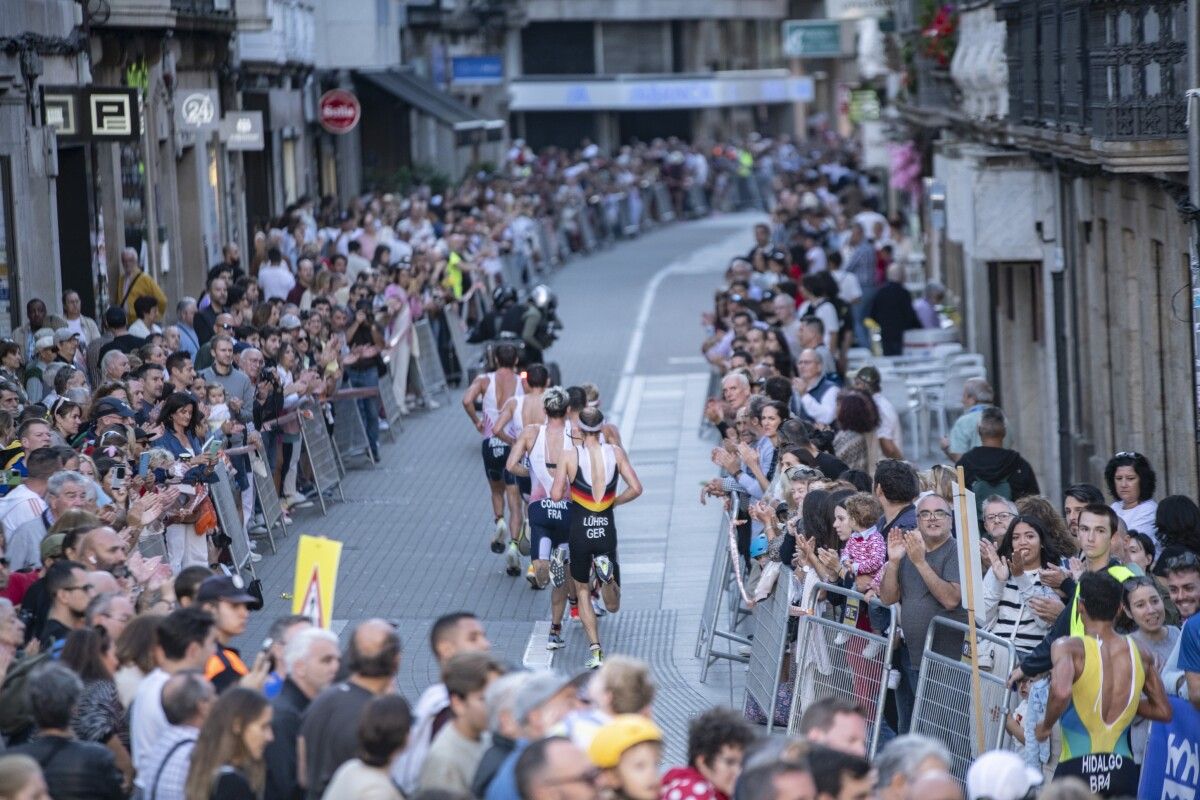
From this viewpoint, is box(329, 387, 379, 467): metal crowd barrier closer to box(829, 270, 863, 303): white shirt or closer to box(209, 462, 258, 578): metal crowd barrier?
box(209, 462, 258, 578): metal crowd barrier

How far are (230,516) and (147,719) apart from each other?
805cm

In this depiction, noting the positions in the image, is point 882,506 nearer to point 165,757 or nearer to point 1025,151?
point 165,757

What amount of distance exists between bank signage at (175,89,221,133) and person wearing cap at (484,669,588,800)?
21.0 m

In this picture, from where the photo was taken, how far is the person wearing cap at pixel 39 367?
1820 cm

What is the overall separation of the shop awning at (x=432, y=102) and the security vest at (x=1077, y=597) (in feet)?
117

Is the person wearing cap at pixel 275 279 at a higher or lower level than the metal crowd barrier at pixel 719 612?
higher

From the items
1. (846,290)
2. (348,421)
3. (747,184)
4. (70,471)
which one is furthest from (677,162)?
(70,471)

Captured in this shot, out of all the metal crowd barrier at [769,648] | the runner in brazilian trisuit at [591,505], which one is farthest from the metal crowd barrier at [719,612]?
the metal crowd barrier at [769,648]

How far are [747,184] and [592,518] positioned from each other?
1967 inches

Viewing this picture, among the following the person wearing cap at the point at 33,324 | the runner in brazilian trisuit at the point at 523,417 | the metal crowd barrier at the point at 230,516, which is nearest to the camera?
the metal crowd barrier at the point at 230,516

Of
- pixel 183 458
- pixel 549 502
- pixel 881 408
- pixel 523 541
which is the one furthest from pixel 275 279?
pixel 549 502

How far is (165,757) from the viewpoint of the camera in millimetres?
8750

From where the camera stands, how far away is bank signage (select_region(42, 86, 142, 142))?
74.5ft

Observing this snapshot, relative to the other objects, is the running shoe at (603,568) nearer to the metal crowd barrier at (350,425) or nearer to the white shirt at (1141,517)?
the white shirt at (1141,517)
